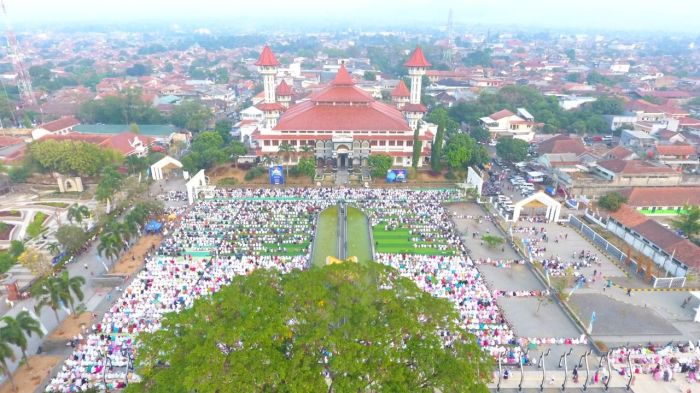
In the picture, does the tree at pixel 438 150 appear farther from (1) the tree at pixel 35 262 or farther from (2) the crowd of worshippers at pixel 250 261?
(1) the tree at pixel 35 262

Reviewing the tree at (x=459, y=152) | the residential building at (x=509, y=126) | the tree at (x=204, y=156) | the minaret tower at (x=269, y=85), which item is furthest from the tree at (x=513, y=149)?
the tree at (x=204, y=156)

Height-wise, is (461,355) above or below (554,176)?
above

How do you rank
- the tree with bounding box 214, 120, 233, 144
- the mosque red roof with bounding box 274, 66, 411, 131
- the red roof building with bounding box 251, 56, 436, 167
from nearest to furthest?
the red roof building with bounding box 251, 56, 436, 167 < the mosque red roof with bounding box 274, 66, 411, 131 < the tree with bounding box 214, 120, 233, 144

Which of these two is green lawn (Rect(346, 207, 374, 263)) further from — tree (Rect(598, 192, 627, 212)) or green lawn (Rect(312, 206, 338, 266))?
tree (Rect(598, 192, 627, 212))

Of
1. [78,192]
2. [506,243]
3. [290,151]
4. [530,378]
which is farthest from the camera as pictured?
[290,151]

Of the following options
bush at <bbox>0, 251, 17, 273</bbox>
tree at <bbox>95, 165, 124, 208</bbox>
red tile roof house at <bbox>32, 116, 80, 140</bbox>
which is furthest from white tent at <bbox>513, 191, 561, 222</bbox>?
red tile roof house at <bbox>32, 116, 80, 140</bbox>

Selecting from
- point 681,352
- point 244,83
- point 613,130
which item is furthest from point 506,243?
point 244,83

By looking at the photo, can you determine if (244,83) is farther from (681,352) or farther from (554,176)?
(681,352)
